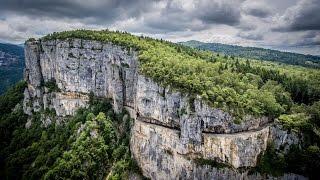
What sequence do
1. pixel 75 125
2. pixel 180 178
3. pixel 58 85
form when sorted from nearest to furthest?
pixel 180 178 < pixel 75 125 < pixel 58 85

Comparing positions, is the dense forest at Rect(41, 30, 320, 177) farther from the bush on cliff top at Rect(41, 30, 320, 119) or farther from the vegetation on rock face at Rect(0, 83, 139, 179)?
the vegetation on rock face at Rect(0, 83, 139, 179)

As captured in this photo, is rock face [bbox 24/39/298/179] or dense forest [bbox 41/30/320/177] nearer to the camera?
rock face [bbox 24/39/298/179]

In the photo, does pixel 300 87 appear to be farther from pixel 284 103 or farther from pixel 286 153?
pixel 286 153

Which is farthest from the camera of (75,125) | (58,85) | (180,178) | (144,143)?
(58,85)

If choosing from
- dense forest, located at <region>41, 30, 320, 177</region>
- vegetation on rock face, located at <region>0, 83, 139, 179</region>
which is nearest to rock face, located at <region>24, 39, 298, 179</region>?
dense forest, located at <region>41, 30, 320, 177</region>

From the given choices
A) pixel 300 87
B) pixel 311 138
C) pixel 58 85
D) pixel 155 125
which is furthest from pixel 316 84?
pixel 58 85

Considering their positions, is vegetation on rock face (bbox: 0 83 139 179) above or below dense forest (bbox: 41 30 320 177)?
below

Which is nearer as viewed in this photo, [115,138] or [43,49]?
[115,138]

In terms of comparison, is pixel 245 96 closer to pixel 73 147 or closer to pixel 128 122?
pixel 128 122

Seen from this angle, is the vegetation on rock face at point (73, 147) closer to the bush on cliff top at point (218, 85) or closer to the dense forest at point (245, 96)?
the bush on cliff top at point (218, 85)
